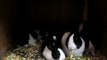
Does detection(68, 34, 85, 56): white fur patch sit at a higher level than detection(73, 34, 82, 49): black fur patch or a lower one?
lower

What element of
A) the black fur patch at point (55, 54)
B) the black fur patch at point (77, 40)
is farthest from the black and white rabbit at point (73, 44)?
the black fur patch at point (55, 54)

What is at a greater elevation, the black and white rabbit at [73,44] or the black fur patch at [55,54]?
the black and white rabbit at [73,44]

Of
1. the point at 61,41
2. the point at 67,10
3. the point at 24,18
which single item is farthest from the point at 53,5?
the point at 61,41

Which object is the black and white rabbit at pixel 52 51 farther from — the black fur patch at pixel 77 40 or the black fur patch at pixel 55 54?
the black fur patch at pixel 77 40

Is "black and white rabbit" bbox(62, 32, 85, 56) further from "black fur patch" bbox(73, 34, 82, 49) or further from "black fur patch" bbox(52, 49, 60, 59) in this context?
"black fur patch" bbox(52, 49, 60, 59)

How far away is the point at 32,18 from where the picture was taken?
2.58 m

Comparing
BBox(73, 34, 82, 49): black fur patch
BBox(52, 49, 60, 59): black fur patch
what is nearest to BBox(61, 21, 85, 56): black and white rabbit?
BBox(73, 34, 82, 49): black fur patch

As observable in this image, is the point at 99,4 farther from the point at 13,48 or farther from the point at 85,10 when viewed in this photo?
the point at 13,48

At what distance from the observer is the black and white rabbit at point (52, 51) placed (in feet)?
6.29

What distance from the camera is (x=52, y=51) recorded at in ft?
6.33

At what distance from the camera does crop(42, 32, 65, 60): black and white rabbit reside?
6.29 ft

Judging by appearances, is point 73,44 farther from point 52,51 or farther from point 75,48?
point 52,51

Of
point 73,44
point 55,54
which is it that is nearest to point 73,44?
point 73,44

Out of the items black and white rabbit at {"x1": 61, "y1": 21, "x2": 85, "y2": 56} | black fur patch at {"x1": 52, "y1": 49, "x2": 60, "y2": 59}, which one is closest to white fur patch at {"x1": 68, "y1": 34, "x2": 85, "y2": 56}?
black and white rabbit at {"x1": 61, "y1": 21, "x2": 85, "y2": 56}
